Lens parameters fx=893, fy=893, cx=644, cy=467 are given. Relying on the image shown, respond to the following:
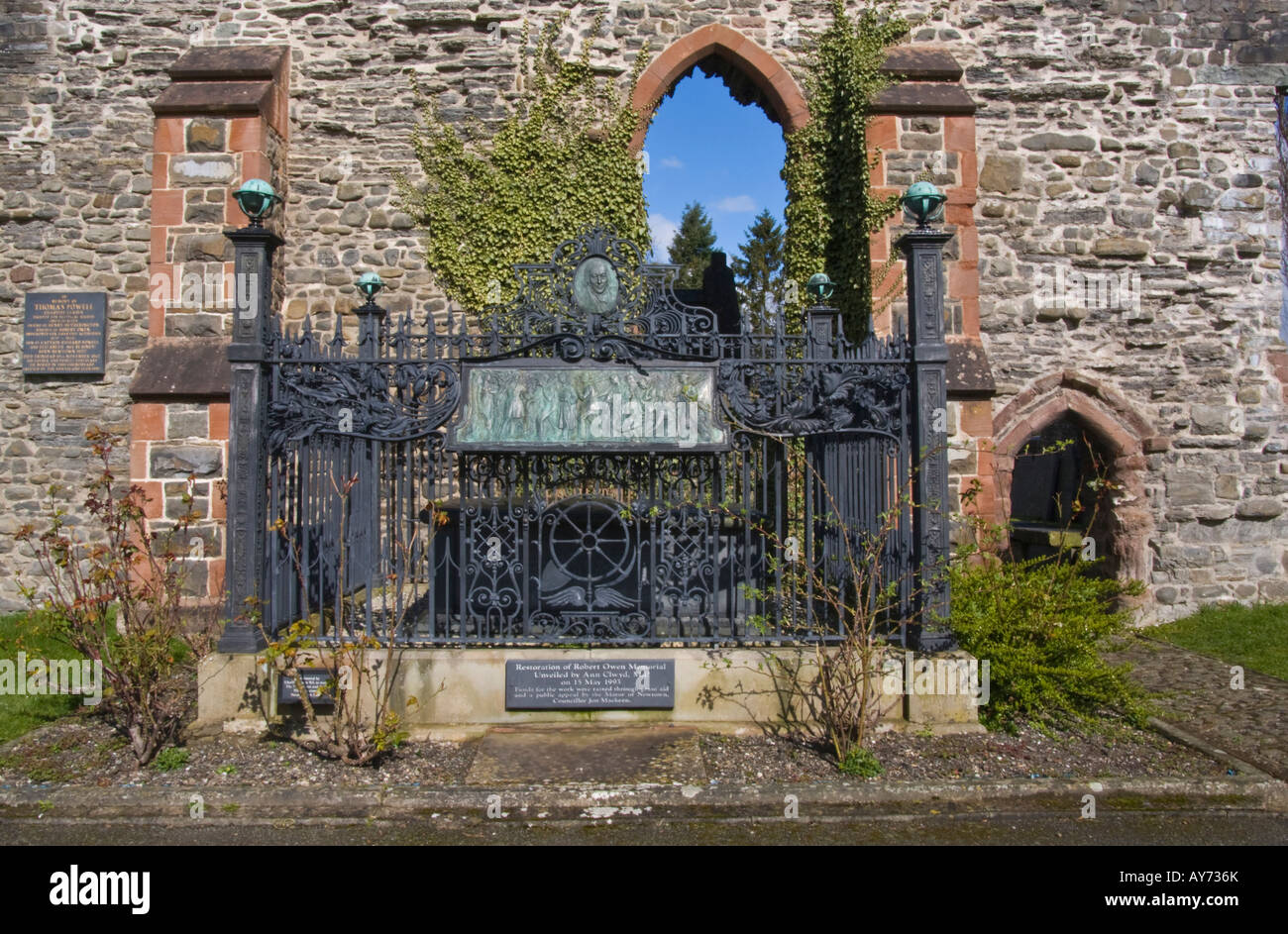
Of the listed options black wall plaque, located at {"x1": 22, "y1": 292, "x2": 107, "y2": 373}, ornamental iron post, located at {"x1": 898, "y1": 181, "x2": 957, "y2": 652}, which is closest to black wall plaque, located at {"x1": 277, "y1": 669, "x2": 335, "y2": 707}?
ornamental iron post, located at {"x1": 898, "y1": 181, "x2": 957, "y2": 652}

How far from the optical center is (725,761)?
4457 mm

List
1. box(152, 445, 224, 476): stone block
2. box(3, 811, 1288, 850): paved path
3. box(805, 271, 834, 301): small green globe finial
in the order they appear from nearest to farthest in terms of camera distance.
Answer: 1. box(3, 811, 1288, 850): paved path
2. box(805, 271, 834, 301): small green globe finial
3. box(152, 445, 224, 476): stone block

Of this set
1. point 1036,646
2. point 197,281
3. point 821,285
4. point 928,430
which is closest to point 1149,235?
point 821,285

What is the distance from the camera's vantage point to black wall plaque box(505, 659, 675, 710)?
4.87 metres

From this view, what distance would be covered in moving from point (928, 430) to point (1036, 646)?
138 centimetres

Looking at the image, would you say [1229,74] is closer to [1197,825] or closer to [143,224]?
[1197,825]

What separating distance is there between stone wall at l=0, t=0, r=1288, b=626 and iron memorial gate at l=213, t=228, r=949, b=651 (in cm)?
459

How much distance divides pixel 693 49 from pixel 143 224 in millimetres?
6195

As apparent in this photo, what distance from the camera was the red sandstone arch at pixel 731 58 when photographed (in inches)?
371

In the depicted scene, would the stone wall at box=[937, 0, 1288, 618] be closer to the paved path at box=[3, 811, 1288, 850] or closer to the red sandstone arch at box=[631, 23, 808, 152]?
the red sandstone arch at box=[631, 23, 808, 152]
